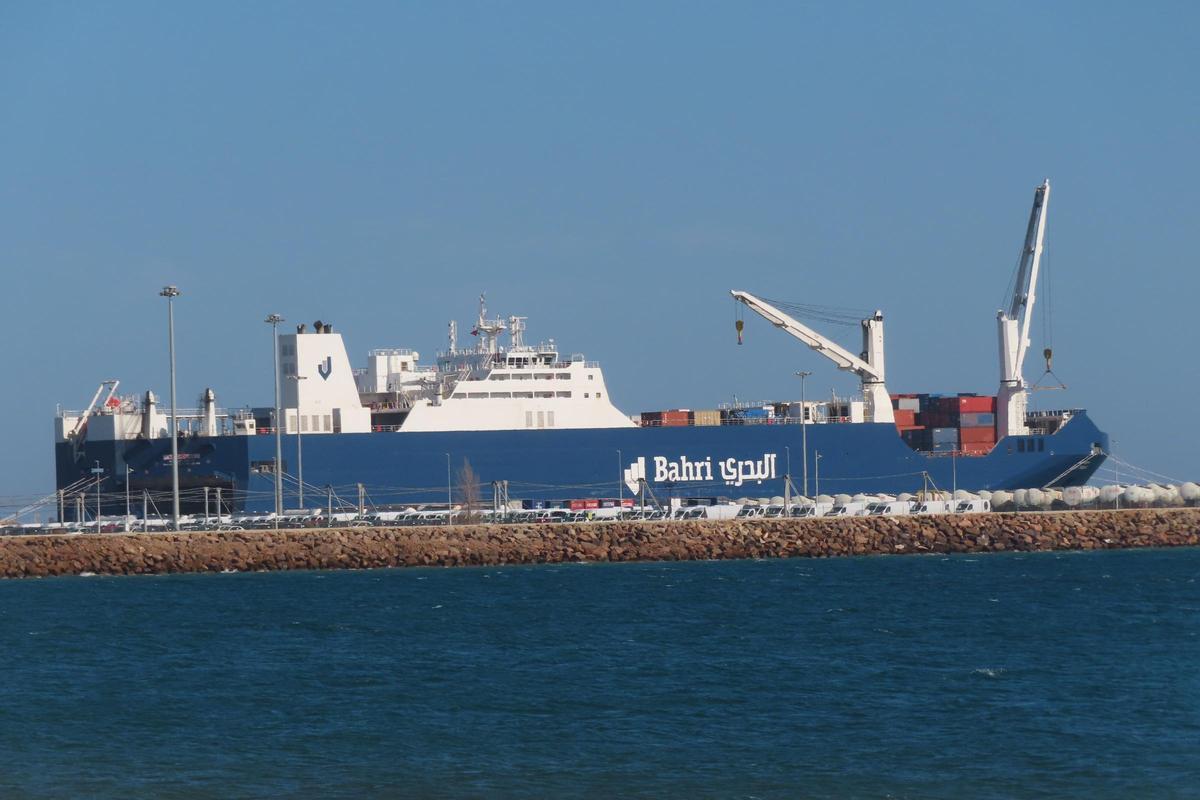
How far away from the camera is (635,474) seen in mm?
66750

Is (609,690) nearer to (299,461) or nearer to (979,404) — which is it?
(299,461)

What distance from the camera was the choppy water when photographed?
22062mm

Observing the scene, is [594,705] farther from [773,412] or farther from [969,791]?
[773,412]

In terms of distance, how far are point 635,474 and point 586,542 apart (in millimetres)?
12204

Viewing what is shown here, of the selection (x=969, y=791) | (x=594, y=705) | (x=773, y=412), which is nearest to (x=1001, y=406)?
(x=773, y=412)

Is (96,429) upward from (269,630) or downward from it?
upward

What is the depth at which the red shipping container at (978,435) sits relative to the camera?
7425cm

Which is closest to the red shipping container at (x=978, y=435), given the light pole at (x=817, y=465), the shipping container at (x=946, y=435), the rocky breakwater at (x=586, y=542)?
the shipping container at (x=946, y=435)

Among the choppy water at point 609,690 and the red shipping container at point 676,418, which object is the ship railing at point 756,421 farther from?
the choppy water at point 609,690

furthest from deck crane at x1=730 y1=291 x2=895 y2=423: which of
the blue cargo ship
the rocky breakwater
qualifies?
the rocky breakwater

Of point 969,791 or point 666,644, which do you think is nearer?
point 969,791

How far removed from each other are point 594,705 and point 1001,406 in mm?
50014

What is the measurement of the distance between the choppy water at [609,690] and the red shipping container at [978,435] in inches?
1073

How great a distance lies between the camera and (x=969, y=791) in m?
20.9
